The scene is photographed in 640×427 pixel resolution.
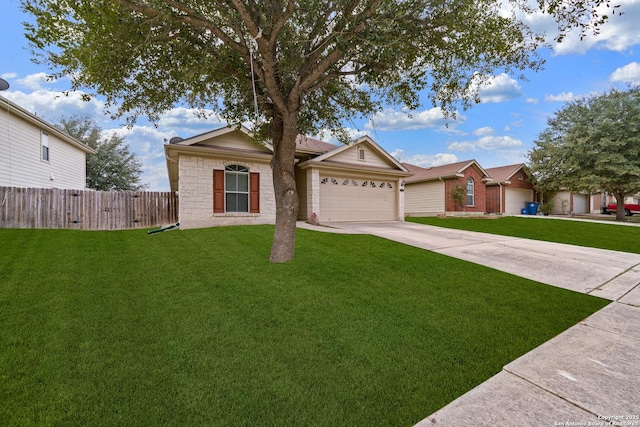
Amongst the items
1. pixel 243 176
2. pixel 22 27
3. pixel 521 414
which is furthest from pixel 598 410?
pixel 243 176

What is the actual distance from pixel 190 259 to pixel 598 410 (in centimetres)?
648

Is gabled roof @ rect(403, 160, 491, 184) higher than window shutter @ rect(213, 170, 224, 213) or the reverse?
→ higher

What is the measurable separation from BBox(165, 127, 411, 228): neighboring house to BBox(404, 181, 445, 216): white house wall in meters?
6.28

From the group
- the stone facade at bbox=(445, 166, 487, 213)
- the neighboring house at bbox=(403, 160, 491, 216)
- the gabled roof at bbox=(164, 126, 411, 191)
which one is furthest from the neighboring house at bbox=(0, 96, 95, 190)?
the stone facade at bbox=(445, 166, 487, 213)

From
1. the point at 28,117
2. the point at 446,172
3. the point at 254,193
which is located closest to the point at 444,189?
the point at 446,172

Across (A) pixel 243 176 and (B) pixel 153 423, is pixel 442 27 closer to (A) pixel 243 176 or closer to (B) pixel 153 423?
(B) pixel 153 423

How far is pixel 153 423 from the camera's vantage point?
1985mm

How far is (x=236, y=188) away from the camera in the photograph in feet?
39.6

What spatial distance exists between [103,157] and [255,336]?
3014 centimetres

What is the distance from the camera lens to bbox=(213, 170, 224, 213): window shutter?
11.5m

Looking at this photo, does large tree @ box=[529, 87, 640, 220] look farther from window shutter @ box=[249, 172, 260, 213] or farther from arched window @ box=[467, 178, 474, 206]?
window shutter @ box=[249, 172, 260, 213]

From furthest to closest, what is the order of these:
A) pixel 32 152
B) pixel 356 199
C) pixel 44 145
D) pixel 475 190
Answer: pixel 475 190
pixel 356 199
pixel 44 145
pixel 32 152

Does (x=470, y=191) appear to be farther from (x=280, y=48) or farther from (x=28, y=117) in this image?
(x=28, y=117)

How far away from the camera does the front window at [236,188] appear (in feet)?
38.9
